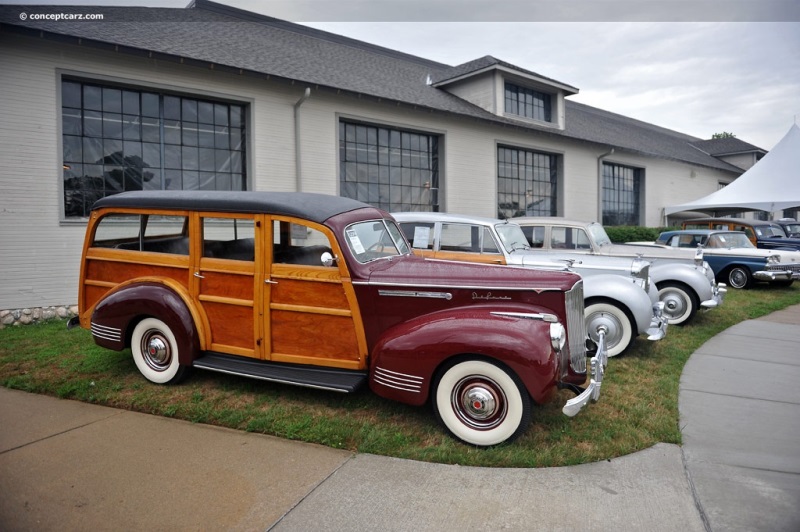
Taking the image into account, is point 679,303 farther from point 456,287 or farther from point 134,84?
point 134,84

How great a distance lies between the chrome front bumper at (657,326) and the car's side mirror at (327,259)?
12.8 feet

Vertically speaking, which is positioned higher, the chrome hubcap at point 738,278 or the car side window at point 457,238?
the car side window at point 457,238

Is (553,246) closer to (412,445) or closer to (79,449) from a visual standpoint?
(412,445)

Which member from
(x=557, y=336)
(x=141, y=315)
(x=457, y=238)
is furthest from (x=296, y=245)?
(x=457, y=238)

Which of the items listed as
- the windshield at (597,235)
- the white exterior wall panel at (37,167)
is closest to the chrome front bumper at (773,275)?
the windshield at (597,235)

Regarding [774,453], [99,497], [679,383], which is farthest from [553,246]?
[99,497]

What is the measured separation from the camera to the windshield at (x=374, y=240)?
4.37 metres

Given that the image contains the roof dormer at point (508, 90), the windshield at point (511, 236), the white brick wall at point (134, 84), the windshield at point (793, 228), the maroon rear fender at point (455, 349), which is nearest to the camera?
the maroon rear fender at point (455, 349)

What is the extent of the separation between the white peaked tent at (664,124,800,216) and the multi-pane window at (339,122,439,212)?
1385 centimetres

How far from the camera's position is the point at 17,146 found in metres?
7.90

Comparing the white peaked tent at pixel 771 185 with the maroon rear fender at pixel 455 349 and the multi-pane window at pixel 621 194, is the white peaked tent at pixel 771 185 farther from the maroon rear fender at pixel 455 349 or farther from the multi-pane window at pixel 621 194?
the maroon rear fender at pixel 455 349

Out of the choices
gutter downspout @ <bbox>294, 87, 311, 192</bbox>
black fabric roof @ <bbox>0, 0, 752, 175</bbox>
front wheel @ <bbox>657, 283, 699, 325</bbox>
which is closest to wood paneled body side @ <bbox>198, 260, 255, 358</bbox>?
black fabric roof @ <bbox>0, 0, 752, 175</bbox>

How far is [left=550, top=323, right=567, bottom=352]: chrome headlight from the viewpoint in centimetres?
362

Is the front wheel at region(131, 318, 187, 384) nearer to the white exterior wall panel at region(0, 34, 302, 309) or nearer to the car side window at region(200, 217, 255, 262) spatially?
the car side window at region(200, 217, 255, 262)
